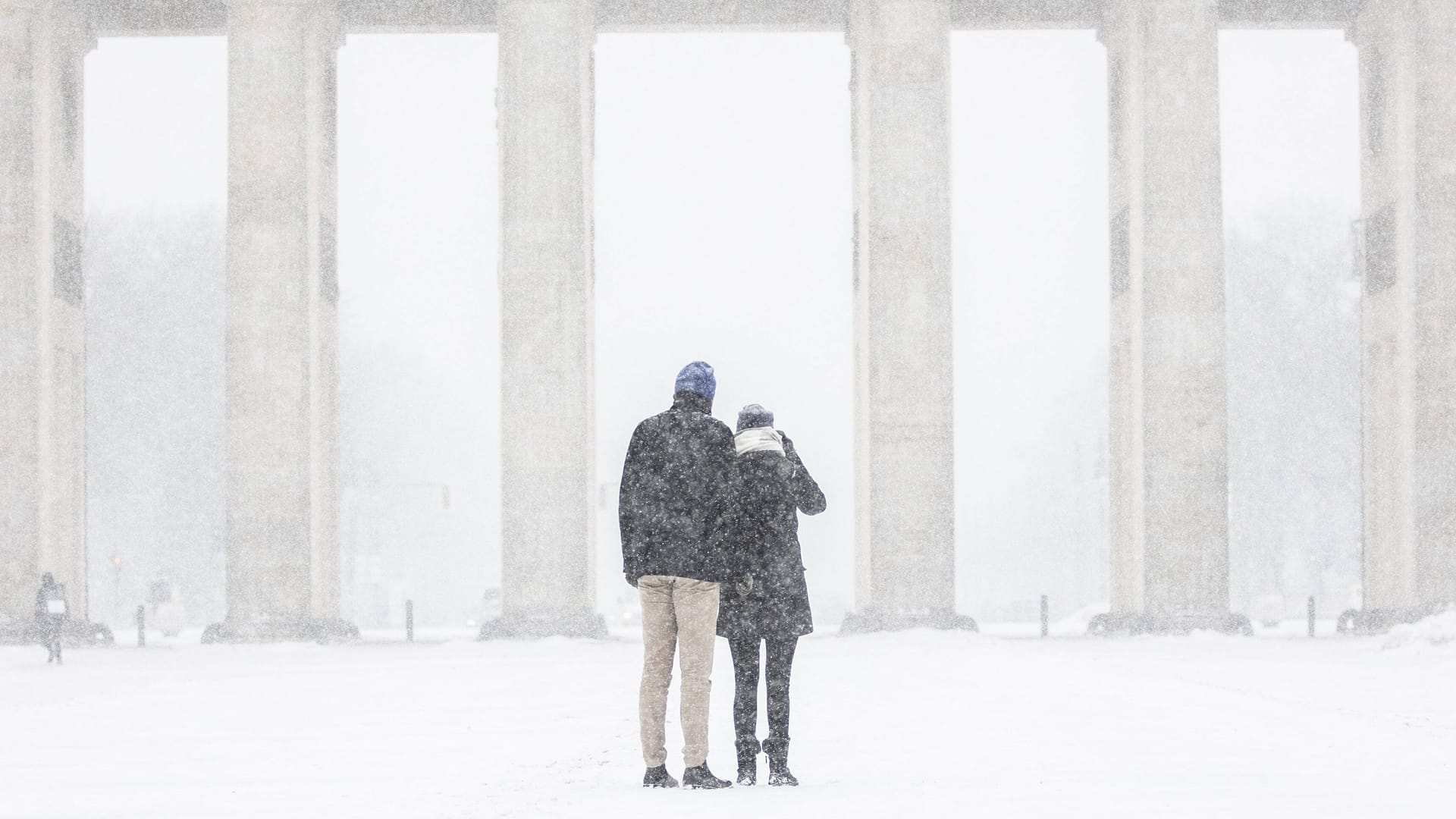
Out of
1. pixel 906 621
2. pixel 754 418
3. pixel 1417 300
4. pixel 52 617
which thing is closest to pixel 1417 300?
pixel 1417 300

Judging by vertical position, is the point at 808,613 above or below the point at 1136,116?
below

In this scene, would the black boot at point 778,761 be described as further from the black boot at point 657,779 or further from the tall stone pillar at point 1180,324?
the tall stone pillar at point 1180,324

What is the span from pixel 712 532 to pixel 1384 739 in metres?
4.66

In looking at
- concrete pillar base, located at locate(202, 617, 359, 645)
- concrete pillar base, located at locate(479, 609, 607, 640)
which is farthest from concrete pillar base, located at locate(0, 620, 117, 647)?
concrete pillar base, located at locate(479, 609, 607, 640)

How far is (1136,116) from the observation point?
31.9 meters

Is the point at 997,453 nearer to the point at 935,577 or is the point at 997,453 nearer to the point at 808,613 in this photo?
the point at 935,577

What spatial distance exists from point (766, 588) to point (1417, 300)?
25019 mm

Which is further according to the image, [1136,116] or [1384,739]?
[1136,116]

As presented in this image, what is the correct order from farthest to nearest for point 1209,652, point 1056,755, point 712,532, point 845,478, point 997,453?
1. point 845,478
2. point 997,453
3. point 1209,652
4. point 1056,755
5. point 712,532

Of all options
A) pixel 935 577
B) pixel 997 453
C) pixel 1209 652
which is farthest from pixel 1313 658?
pixel 997 453

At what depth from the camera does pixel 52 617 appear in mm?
25891

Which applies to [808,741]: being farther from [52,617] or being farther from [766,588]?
[52,617]

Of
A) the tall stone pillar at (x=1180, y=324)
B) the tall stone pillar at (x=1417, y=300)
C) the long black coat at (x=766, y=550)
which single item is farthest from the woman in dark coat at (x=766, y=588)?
the tall stone pillar at (x=1417, y=300)

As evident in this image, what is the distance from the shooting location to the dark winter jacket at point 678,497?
29.5 feet
